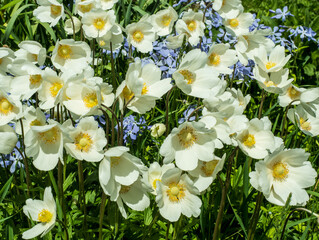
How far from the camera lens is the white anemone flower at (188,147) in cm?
179

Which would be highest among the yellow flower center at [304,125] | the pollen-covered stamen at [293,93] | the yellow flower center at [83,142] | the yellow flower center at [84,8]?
the yellow flower center at [84,8]

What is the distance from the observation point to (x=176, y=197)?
1.90 metres

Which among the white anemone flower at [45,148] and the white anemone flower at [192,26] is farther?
the white anemone flower at [192,26]

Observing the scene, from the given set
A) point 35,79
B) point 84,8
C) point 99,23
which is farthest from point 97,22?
point 35,79

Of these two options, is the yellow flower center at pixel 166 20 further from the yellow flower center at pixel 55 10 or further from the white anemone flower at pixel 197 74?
the white anemone flower at pixel 197 74

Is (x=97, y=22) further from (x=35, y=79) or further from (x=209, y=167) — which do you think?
(x=209, y=167)

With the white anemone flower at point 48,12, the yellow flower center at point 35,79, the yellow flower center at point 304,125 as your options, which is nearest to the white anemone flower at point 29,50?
the yellow flower center at point 35,79

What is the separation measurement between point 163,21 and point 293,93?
1219mm

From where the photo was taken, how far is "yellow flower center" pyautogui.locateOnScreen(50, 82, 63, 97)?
1.98 m

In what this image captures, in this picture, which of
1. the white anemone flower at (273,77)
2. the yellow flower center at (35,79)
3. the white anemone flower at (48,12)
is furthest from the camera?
the white anemone flower at (48,12)

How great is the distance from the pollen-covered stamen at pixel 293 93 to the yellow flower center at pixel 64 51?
125cm

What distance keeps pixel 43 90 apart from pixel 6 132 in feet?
0.84

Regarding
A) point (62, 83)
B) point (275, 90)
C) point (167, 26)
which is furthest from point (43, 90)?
point (167, 26)

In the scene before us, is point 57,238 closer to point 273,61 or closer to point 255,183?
point 255,183
